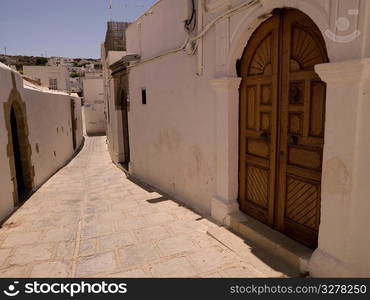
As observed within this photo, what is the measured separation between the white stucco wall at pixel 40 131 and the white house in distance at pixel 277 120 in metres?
3.25

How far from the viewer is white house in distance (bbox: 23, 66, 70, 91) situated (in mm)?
30652

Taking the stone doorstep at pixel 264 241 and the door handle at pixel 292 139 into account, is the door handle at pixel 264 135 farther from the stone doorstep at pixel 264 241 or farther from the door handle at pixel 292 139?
the stone doorstep at pixel 264 241

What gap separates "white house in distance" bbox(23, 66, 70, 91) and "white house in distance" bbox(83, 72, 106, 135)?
15.9ft

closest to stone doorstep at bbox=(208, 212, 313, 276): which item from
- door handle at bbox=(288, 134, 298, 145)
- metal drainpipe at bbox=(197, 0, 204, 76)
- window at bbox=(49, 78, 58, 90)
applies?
door handle at bbox=(288, 134, 298, 145)

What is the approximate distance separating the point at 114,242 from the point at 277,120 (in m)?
2.68

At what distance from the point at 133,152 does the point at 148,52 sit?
125 inches

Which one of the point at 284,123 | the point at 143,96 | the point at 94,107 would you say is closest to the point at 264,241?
the point at 284,123

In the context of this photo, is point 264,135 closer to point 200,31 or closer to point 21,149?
point 200,31

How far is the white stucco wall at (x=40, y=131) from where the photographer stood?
542cm

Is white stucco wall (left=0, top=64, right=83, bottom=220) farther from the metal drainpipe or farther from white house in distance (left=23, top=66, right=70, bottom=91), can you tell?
white house in distance (left=23, top=66, right=70, bottom=91)

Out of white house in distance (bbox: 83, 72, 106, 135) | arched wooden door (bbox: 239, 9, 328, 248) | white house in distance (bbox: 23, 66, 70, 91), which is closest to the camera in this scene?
arched wooden door (bbox: 239, 9, 328, 248)

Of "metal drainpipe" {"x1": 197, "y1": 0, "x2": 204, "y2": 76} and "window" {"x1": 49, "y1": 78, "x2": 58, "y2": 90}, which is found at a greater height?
"window" {"x1": 49, "y1": 78, "x2": 58, "y2": 90}

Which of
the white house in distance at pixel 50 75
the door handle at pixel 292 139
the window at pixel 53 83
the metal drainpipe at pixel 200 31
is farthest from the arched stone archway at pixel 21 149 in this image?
the window at pixel 53 83

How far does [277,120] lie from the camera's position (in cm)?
329
